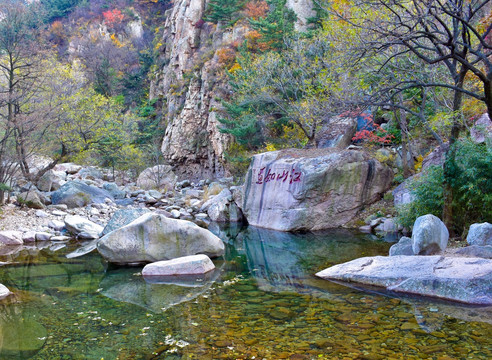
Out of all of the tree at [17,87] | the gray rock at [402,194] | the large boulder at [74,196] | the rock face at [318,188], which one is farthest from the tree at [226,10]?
the gray rock at [402,194]

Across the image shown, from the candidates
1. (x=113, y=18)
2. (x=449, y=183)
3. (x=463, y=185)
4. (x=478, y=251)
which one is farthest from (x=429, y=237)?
(x=113, y=18)

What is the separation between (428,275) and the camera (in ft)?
19.5

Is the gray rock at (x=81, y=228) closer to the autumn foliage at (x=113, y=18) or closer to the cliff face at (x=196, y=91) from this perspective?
the cliff face at (x=196, y=91)

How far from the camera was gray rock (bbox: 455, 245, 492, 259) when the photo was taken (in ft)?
22.0

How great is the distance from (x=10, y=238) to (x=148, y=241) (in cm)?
544

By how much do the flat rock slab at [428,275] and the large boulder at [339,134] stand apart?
14009mm

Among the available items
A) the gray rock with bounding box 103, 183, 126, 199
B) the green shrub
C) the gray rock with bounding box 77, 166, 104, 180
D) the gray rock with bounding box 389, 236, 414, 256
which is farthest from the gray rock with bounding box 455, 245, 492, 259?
the gray rock with bounding box 77, 166, 104, 180

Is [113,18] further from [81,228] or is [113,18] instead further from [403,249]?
[403,249]

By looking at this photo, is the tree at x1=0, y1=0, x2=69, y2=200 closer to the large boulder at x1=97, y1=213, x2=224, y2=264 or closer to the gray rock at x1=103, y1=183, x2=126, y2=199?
the gray rock at x1=103, y1=183, x2=126, y2=199

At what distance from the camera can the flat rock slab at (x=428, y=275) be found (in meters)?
5.42

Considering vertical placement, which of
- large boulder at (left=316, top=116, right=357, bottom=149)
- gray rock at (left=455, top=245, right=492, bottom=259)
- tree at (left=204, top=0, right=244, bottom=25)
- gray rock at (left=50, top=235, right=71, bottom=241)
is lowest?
gray rock at (left=50, top=235, right=71, bottom=241)

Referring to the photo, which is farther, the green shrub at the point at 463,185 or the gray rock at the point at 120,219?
the gray rock at the point at 120,219

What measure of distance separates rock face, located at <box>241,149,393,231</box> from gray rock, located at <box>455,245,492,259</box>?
22.5ft

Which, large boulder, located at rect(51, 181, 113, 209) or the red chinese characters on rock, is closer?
the red chinese characters on rock
